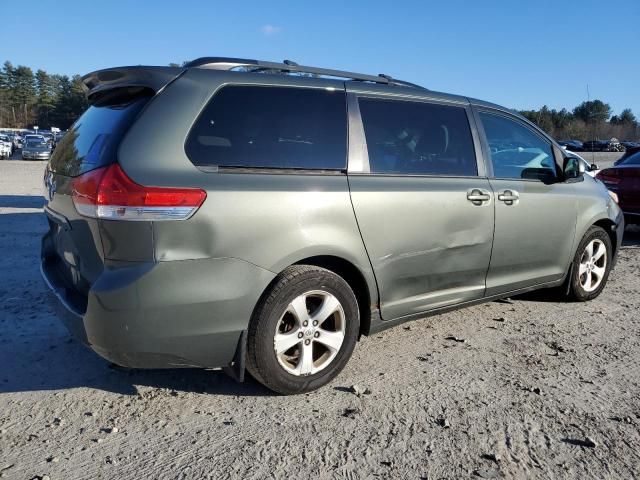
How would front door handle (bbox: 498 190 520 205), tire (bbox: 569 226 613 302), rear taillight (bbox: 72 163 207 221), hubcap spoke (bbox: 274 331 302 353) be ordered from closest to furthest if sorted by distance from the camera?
1. rear taillight (bbox: 72 163 207 221)
2. hubcap spoke (bbox: 274 331 302 353)
3. front door handle (bbox: 498 190 520 205)
4. tire (bbox: 569 226 613 302)

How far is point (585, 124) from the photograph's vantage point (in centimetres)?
8669

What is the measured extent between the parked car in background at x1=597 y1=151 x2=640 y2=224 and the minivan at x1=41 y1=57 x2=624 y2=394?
200 inches

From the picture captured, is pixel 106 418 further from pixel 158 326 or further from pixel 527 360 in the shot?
pixel 527 360

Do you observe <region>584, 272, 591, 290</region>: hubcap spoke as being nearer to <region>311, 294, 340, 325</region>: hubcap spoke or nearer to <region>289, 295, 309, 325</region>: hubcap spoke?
<region>311, 294, 340, 325</region>: hubcap spoke

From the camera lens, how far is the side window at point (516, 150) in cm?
437

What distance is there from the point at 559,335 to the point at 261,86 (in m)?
3.00

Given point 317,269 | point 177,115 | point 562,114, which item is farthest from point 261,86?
point 562,114

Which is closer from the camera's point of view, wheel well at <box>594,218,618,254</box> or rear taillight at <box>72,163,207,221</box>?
rear taillight at <box>72,163,207,221</box>

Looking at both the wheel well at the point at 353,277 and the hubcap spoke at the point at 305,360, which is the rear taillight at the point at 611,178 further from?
the hubcap spoke at the point at 305,360

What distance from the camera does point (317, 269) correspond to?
3197 mm

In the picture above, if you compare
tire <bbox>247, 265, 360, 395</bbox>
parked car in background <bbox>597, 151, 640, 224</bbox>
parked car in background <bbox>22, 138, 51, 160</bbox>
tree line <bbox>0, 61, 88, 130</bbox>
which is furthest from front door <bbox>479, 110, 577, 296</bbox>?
tree line <bbox>0, 61, 88, 130</bbox>

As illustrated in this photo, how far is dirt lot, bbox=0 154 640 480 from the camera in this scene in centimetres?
257

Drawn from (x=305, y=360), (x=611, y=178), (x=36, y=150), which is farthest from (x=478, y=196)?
(x=36, y=150)

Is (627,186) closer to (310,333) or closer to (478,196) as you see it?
(478,196)
